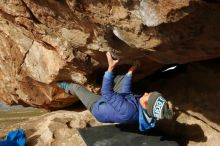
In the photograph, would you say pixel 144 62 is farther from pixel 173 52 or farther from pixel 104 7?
pixel 104 7

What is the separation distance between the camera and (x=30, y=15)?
→ 6871 millimetres

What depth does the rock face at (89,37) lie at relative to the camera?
517 cm

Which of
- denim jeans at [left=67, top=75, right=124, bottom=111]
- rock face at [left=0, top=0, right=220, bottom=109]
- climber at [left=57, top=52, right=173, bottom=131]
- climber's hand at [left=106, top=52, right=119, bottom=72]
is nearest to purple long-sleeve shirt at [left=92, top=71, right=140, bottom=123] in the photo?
climber at [left=57, top=52, right=173, bottom=131]

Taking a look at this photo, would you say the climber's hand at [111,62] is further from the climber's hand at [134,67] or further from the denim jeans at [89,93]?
the denim jeans at [89,93]

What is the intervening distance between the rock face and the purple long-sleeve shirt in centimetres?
60

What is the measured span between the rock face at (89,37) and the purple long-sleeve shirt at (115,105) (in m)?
0.60

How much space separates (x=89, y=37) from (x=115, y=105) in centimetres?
132

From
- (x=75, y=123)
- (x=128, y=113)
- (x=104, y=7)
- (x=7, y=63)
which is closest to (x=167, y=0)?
(x=104, y=7)

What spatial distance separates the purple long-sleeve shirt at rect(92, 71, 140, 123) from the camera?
681 cm

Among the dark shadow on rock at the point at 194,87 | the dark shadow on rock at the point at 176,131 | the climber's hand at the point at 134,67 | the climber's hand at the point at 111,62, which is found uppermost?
the climber's hand at the point at 111,62

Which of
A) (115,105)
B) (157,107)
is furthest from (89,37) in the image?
(157,107)

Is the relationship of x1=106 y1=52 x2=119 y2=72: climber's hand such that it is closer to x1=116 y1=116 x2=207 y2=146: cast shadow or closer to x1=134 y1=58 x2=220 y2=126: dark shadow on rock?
x1=116 y1=116 x2=207 y2=146: cast shadow

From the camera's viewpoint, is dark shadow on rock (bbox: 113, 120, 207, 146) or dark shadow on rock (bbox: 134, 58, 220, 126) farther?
dark shadow on rock (bbox: 134, 58, 220, 126)

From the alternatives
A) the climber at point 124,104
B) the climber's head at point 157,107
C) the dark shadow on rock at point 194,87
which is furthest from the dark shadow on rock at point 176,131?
the climber's head at point 157,107
